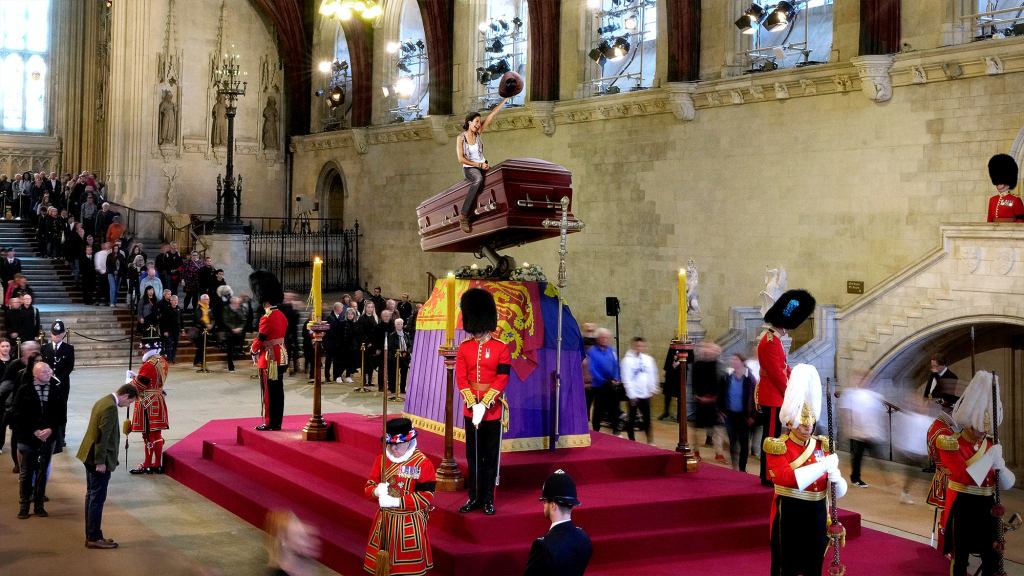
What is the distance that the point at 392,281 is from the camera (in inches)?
980

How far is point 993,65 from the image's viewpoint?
13062 mm

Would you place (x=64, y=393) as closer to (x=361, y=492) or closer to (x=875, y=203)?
(x=361, y=492)

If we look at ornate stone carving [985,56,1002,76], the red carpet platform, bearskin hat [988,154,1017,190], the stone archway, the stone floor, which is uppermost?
ornate stone carving [985,56,1002,76]

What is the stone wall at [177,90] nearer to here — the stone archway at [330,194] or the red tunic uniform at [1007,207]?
the stone archway at [330,194]

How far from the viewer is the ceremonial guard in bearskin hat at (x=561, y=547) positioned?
442 cm

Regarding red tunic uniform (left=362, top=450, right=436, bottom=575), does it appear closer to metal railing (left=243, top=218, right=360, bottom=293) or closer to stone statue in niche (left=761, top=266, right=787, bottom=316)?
stone statue in niche (left=761, top=266, right=787, bottom=316)

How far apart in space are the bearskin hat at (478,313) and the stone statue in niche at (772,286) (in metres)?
7.61

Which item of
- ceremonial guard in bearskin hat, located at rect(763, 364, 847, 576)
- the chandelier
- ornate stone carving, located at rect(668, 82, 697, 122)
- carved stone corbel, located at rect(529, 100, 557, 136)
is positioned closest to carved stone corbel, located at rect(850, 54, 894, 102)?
ornate stone carving, located at rect(668, 82, 697, 122)

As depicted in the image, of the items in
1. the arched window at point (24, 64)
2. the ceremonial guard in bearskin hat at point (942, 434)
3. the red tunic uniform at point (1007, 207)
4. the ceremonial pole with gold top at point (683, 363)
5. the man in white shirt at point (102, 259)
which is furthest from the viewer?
the arched window at point (24, 64)

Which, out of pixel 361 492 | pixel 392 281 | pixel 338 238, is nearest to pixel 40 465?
pixel 361 492

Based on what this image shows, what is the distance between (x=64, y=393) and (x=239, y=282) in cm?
1305

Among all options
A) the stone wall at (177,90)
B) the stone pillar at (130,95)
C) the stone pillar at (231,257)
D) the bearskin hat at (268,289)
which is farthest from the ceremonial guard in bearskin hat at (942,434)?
the stone pillar at (130,95)

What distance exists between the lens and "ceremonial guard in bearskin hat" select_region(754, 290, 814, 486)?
315 inches

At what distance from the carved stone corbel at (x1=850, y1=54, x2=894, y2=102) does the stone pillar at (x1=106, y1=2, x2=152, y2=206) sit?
17.9 meters
